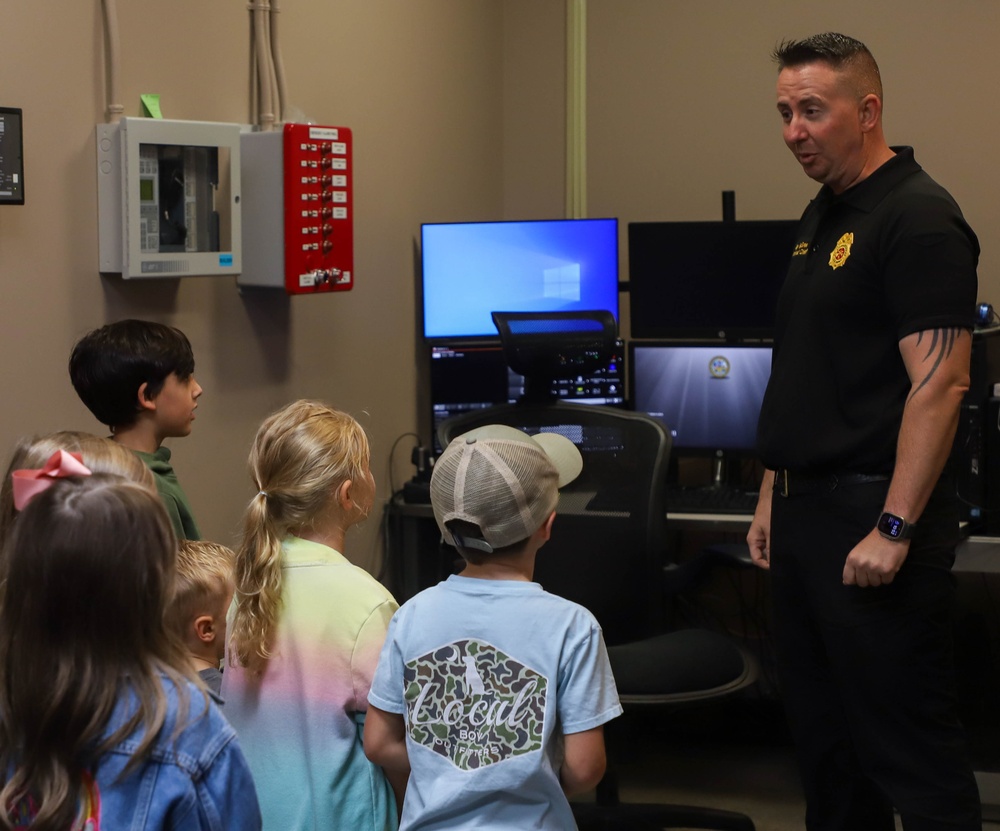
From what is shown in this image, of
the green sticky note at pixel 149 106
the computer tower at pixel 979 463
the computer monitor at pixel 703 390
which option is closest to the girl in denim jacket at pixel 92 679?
the green sticky note at pixel 149 106

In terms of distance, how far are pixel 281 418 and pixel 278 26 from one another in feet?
4.81

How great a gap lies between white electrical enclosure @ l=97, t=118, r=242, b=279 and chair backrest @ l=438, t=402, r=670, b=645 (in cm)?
64

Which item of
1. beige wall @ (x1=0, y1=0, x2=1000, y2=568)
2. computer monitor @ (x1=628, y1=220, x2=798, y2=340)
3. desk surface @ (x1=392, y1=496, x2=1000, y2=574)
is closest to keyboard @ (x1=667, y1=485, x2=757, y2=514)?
desk surface @ (x1=392, y1=496, x2=1000, y2=574)

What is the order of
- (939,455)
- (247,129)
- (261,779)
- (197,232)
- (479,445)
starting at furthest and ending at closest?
(247,129)
(197,232)
(939,455)
(261,779)
(479,445)

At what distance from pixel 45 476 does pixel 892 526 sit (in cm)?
132

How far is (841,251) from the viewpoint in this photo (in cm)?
203

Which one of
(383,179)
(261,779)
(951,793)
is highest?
(383,179)

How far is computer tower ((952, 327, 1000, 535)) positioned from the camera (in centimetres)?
276

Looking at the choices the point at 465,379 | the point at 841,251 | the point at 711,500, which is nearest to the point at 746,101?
the point at 465,379

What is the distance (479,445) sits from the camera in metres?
1.54

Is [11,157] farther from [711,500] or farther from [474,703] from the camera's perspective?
[711,500]

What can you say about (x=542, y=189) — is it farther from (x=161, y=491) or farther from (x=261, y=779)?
(x=261, y=779)

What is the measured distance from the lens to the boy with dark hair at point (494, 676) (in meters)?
1.46

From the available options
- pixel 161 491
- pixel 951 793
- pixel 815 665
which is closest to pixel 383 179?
pixel 161 491
